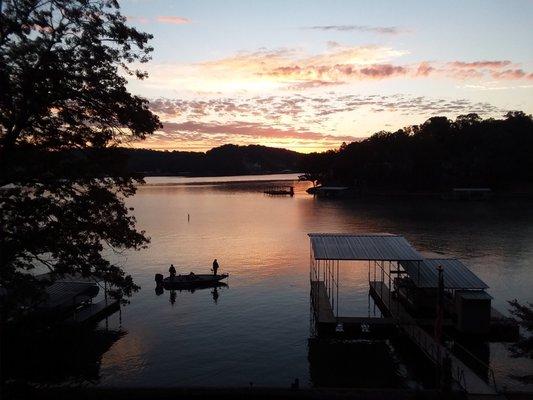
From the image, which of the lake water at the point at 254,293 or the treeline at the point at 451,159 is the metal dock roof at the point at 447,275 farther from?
the treeline at the point at 451,159

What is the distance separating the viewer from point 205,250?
64938 mm

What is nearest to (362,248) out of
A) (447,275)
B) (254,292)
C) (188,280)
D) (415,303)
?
(415,303)

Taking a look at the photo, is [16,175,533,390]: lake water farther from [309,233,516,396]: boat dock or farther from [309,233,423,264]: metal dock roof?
[309,233,423,264]: metal dock roof

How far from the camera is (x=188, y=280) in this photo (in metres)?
44.7

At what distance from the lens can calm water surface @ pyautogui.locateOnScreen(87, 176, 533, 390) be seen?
2589 centimetres

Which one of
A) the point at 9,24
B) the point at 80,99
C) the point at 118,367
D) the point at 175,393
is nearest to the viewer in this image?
the point at 9,24

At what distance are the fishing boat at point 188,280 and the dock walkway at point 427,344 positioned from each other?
1509 centimetres

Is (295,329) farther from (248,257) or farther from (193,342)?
(248,257)

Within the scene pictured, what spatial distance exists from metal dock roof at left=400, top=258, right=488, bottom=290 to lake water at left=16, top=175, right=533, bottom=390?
4198 millimetres

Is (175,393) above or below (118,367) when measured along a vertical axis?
above

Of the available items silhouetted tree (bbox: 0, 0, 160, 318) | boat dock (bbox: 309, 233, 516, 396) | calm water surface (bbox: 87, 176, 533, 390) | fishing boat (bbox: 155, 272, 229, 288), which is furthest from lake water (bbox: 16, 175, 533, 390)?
silhouetted tree (bbox: 0, 0, 160, 318)

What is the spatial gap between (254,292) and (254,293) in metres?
0.34

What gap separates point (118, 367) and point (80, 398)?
9813 millimetres

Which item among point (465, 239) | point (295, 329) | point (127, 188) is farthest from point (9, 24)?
point (465, 239)
